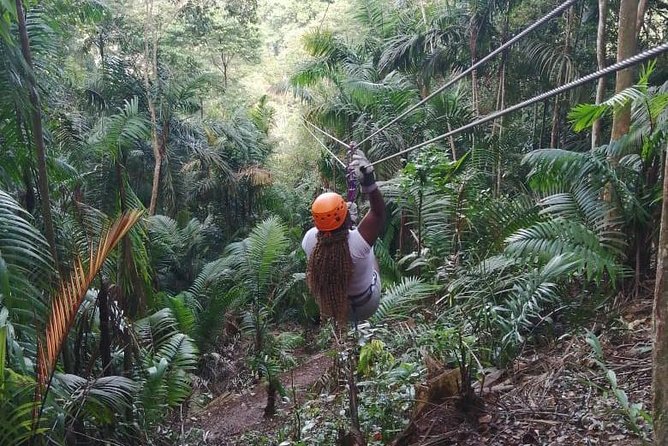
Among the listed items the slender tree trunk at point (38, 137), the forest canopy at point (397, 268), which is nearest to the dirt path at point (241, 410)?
the forest canopy at point (397, 268)

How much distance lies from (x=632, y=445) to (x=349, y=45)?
11.0m

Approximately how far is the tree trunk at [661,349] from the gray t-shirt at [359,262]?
152cm

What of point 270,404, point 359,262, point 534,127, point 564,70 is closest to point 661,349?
point 359,262

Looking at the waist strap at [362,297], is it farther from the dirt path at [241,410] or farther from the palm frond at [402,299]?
the dirt path at [241,410]

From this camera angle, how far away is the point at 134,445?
4.54 meters

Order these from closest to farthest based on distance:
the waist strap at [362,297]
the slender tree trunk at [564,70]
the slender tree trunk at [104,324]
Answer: the waist strap at [362,297]
the slender tree trunk at [104,324]
the slender tree trunk at [564,70]

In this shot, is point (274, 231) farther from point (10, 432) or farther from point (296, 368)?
point (10, 432)

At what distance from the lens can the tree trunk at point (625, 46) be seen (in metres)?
5.26

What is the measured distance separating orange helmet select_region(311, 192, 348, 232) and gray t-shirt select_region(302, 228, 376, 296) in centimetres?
17

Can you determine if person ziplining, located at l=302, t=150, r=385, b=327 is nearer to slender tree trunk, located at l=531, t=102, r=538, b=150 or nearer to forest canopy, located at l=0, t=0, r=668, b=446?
forest canopy, located at l=0, t=0, r=668, b=446

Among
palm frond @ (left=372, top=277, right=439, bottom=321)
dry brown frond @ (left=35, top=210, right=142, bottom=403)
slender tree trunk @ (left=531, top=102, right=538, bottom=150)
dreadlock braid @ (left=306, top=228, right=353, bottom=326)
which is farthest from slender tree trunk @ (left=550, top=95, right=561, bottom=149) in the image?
dry brown frond @ (left=35, top=210, right=142, bottom=403)

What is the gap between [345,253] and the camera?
11.1 ft

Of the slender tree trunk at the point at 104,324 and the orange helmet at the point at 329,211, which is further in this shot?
the slender tree trunk at the point at 104,324

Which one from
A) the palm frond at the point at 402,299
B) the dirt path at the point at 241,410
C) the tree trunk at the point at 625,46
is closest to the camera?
the tree trunk at the point at 625,46
